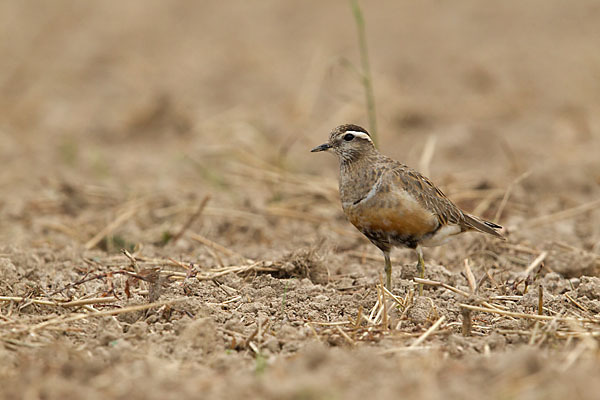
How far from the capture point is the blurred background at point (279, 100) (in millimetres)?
8109

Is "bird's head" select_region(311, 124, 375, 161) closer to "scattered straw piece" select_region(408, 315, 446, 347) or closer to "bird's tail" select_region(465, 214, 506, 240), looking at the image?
"bird's tail" select_region(465, 214, 506, 240)

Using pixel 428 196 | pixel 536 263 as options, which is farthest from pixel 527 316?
pixel 536 263

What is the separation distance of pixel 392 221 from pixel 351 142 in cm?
66

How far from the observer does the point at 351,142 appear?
18.1ft

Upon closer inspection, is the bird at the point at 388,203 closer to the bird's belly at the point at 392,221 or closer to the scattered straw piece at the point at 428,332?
the bird's belly at the point at 392,221

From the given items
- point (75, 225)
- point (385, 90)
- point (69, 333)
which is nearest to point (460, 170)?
point (385, 90)

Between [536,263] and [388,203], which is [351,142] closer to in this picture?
[388,203]

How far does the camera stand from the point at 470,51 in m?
13.9

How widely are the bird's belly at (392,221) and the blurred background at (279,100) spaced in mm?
1958

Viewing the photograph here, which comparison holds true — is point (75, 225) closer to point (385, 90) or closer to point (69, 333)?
point (69, 333)

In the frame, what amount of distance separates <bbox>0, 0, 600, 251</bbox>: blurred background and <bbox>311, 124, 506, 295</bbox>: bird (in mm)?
1712

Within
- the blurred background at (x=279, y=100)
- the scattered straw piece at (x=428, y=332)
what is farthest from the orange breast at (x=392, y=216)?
the blurred background at (x=279, y=100)

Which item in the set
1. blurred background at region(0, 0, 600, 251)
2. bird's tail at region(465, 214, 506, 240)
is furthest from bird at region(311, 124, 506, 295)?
blurred background at region(0, 0, 600, 251)

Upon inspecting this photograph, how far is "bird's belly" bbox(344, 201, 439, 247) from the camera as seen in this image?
5.17m
